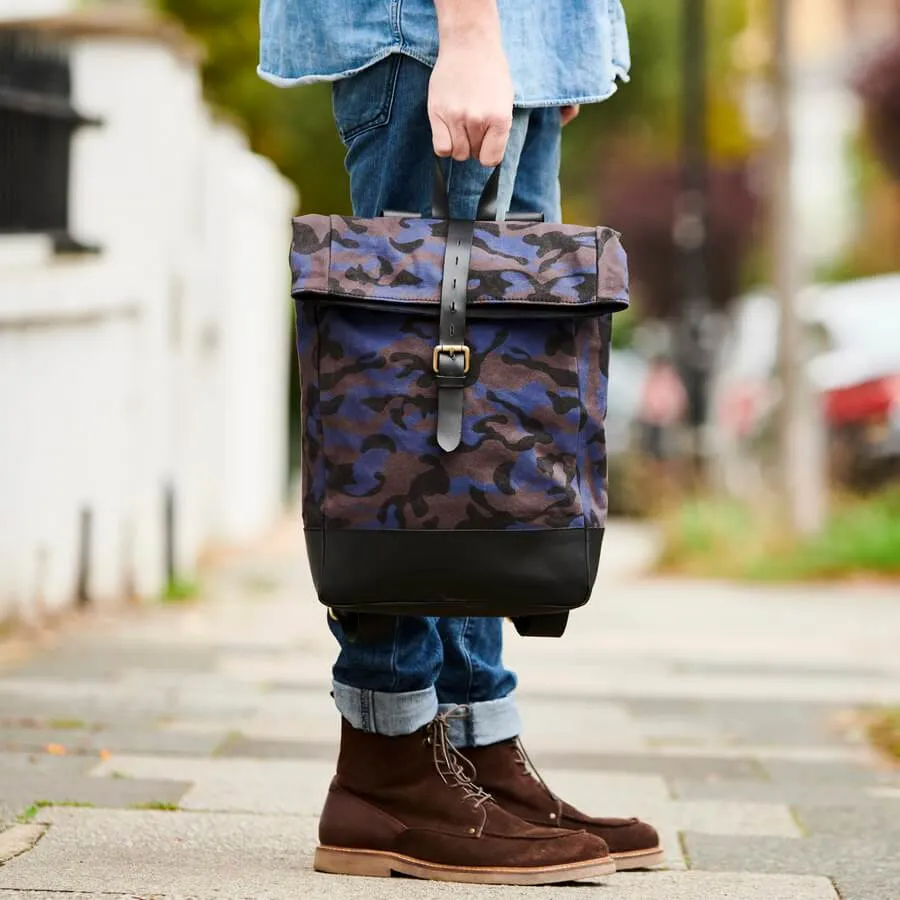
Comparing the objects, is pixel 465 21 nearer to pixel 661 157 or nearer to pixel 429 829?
pixel 429 829

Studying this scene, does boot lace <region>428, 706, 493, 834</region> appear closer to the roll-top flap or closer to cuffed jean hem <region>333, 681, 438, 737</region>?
cuffed jean hem <region>333, 681, 438, 737</region>

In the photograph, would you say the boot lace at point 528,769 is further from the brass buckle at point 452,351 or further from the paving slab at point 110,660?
the paving slab at point 110,660

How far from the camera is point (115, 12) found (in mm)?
6996

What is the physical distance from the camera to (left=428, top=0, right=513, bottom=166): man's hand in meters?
2.52

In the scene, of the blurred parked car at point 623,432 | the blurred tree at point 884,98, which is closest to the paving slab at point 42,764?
the blurred parked car at point 623,432

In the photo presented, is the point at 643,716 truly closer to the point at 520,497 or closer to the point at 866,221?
the point at 520,497

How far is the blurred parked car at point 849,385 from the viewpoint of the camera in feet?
38.5

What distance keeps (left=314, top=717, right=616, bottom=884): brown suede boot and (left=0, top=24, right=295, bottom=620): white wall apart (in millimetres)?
3321

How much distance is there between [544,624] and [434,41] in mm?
850

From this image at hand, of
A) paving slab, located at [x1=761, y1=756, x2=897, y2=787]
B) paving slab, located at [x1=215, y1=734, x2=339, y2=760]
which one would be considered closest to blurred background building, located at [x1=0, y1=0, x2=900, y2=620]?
A: paving slab, located at [x1=215, y1=734, x2=339, y2=760]

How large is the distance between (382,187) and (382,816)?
941 mm

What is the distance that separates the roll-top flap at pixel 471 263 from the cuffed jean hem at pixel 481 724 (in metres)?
0.66

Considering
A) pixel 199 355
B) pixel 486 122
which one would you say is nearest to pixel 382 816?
pixel 486 122

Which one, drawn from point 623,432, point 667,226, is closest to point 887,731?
point 623,432
